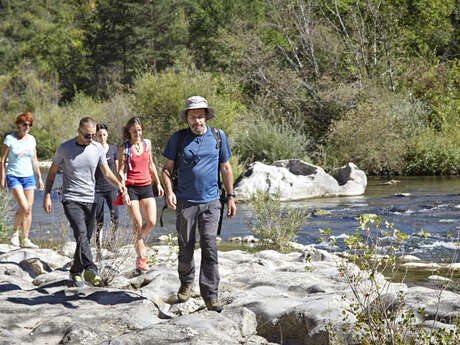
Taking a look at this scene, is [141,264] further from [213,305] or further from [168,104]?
[168,104]

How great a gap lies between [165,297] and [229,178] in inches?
57.0

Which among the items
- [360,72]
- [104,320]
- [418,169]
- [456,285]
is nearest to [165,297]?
[104,320]

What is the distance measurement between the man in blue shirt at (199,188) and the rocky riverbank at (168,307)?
0.44m

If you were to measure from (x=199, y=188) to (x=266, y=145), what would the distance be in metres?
16.3

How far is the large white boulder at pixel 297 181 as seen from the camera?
1691 centimetres

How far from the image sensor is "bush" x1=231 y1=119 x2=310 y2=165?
21.4 m

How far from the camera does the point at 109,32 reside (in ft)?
167

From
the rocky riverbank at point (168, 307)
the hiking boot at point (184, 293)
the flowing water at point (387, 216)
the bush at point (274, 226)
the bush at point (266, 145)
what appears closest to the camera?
the rocky riverbank at point (168, 307)

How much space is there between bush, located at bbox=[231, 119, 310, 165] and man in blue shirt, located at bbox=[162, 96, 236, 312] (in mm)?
15514

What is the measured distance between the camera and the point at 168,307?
5.84 meters

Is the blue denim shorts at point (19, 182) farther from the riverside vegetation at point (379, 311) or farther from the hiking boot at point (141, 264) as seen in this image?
the riverside vegetation at point (379, 311)

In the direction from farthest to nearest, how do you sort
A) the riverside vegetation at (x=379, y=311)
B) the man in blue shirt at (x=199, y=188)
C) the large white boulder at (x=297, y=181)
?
the large white boulder at (x=297, y=181)
the man in blue shirt at (x=199, y=188)
the riverside vegetation at (x=379, y=311)

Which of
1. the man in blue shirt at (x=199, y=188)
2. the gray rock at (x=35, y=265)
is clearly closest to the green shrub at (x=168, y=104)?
the gray rock at (x=35, y=265)

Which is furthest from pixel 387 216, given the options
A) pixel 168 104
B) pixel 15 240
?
pixel 168 104
